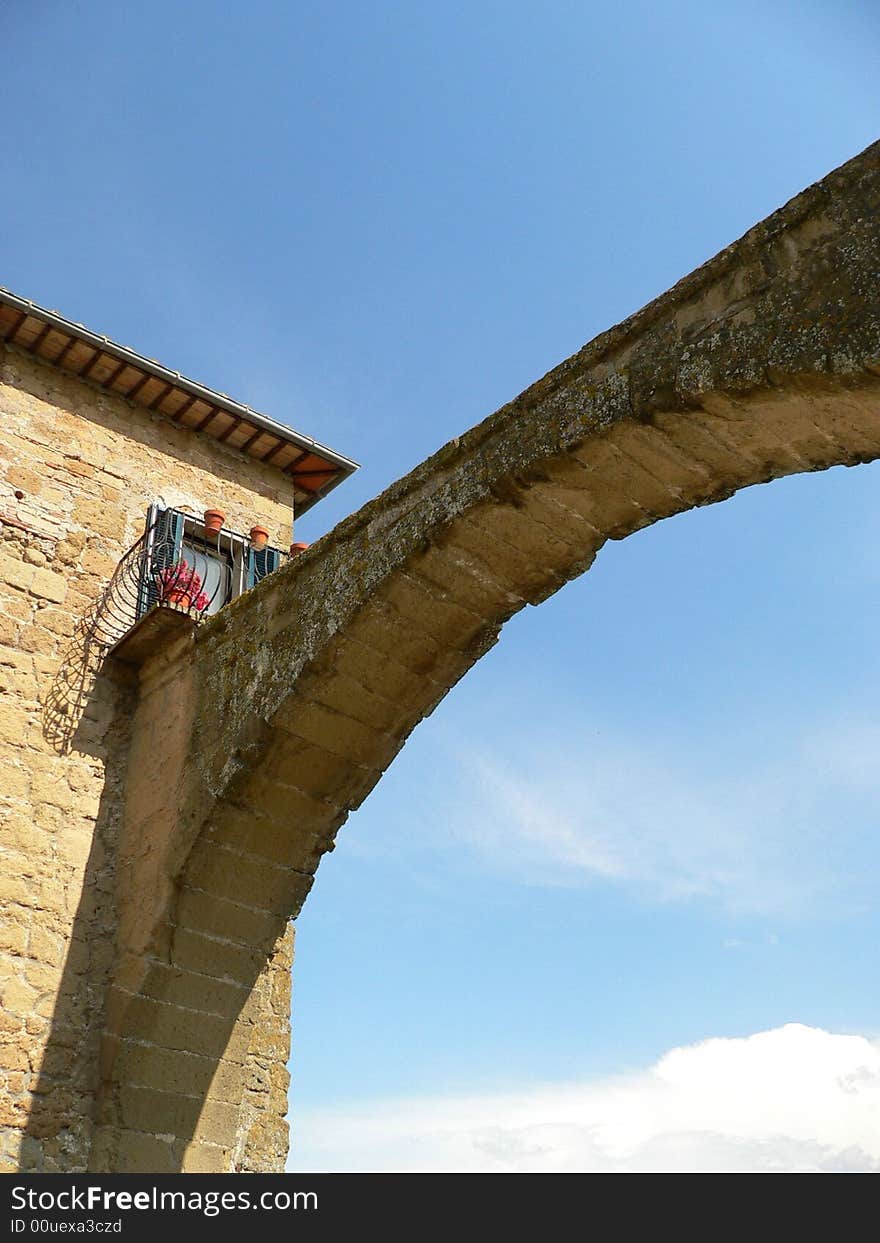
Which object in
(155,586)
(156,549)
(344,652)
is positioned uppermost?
(156,549)

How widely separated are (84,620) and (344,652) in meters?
2.06

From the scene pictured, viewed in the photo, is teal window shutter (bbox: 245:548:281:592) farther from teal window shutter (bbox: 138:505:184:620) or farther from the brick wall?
teal window shutter (bbox: 138:505:184:620)

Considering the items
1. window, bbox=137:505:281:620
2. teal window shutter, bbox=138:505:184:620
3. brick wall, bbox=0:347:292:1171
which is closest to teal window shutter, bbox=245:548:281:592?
window, bbox=137:505:281:620

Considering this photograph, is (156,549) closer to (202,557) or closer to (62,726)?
(202,557)

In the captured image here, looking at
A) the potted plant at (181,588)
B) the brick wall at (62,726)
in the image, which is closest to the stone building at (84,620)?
the brick wall at (62,726)

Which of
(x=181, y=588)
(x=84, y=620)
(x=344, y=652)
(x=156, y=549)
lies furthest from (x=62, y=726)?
(x=344, y=652)

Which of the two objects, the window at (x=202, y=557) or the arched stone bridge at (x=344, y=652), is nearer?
the arched stone bridge at (x=344, y=652)

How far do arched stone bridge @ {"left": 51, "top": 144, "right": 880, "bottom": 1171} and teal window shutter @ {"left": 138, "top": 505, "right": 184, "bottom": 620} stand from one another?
0.58m

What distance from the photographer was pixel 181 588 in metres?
6.41

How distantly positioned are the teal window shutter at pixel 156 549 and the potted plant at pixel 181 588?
0.24 ft

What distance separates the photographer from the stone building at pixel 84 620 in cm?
527

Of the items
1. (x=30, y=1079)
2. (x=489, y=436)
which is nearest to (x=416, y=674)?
(x=489, y=436)

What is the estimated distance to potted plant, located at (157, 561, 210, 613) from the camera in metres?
6.24

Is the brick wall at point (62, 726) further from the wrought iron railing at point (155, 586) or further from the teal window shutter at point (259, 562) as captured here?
the teal window shutter at point (259, 562)
